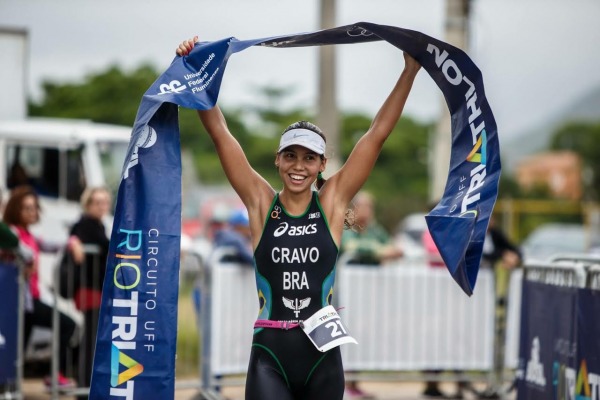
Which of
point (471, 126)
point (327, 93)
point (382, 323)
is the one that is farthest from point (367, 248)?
point (471, 126)

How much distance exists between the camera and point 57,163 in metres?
15.3

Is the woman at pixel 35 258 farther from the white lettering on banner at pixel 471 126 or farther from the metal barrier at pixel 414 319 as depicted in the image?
the white lettering on banner at pixel 471 126

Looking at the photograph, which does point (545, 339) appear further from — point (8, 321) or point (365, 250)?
point (8, 321)

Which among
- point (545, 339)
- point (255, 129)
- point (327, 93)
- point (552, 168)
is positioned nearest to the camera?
point (545, 339)

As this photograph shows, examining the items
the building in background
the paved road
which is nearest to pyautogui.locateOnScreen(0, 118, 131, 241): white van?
the paved road

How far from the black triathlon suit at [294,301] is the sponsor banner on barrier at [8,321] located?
4936mm

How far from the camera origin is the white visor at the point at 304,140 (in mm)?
5637

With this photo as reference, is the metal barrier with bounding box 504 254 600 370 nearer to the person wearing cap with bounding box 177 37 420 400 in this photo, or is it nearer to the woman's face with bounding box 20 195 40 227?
the person wearing cap with bounding box 177 37 420 400

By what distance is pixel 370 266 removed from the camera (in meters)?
12.3

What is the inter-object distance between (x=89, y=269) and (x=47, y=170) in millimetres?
4699

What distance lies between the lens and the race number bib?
5.44 m

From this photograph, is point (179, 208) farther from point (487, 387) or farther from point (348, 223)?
point (487, 387)

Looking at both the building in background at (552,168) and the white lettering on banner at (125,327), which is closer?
the white lettering on banner at (125,327)

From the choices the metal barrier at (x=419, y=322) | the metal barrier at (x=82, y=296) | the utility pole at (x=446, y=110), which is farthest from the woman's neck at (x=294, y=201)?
the utility pole at (x=446, y=110)
